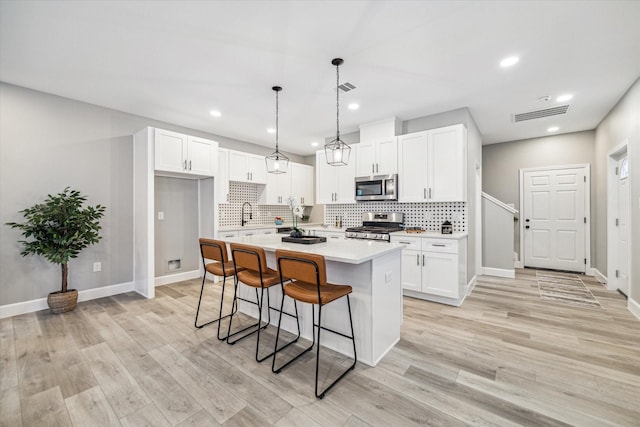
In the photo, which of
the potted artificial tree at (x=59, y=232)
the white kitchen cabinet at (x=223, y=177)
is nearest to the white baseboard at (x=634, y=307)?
the white kitchen cabinet at (x=223, y=177)

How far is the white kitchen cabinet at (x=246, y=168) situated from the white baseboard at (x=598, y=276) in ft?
20.6

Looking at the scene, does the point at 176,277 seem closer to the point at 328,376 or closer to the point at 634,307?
the point at 328,376

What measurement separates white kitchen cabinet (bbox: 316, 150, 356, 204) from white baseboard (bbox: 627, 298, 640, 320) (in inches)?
148

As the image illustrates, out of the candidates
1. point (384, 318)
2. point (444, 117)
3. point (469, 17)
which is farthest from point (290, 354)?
point (444, 117)

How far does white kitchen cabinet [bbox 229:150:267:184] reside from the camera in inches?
202

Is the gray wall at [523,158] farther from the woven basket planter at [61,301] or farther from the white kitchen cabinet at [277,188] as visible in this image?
the woven basket planter at [61,301]

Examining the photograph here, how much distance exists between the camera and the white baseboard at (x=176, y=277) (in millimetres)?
4539

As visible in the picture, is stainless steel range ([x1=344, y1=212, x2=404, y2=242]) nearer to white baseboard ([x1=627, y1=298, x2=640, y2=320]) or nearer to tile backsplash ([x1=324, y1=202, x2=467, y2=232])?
tile backsplash ([x1=324, y1=202, x2=467, y2=232])

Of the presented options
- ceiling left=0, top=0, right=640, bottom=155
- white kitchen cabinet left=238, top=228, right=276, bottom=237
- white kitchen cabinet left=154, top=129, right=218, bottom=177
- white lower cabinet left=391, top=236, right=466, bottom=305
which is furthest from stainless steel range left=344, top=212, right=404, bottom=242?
white kitchen cabinet left=154, top=129, right=218, bottom=177

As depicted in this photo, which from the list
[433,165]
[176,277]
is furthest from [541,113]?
[176,277]

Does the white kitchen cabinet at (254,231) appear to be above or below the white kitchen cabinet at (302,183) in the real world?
below

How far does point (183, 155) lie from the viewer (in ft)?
14.0

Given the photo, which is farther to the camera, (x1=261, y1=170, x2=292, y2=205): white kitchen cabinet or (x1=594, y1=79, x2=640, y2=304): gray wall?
(x1=261, y1=170, x2=292, y2=205): white kitchen cabinet

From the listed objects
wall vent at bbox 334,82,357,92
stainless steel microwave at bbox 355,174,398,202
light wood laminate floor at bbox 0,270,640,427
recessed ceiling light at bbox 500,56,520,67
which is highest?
wall vent at bbox 334,82,357,92
